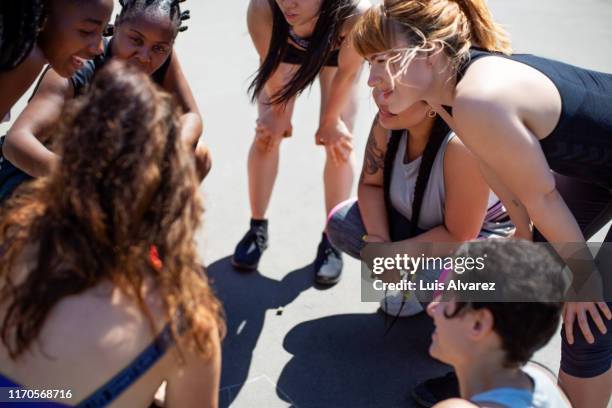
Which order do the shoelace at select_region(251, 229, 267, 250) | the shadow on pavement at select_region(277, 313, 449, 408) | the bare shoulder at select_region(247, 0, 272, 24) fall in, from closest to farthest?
the shadow on pavement at select_region(277, 313, 449, 408) → the bare shoulder at select_region(247, 0, 272, 24) → the shoelace at select_region(251, 229, 267, 250)

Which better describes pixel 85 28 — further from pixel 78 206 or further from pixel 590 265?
pixel 590 265

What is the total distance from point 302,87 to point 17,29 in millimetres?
1111

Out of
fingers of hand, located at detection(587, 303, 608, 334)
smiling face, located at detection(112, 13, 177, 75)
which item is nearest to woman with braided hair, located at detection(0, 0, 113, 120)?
smiling face, located at detection(112, 13, 177, 75)

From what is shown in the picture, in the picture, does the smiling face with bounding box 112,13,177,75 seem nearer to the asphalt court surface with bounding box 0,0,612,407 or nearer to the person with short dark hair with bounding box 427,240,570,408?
the asphalt court surface with bounding box 0,0,612,407

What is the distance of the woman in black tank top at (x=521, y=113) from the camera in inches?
66.2

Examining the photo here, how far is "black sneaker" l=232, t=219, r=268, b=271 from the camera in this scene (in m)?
2.91

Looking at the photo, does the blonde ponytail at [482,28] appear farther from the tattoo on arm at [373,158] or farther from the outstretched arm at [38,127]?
the outstretched arm at [38,127]

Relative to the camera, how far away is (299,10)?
254cm

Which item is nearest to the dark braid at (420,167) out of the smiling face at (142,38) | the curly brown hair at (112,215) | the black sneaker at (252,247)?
the black sneaker at (252,247)

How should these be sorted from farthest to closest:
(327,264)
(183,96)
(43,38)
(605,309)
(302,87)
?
(327,264) → (302,87) → (183,96) → (43,38) → (605,309)

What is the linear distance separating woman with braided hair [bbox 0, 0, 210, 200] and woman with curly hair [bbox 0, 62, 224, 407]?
0.87 m

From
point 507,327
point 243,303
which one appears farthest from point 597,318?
point 243,303

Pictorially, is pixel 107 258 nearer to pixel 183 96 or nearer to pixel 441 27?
pixel 441 27

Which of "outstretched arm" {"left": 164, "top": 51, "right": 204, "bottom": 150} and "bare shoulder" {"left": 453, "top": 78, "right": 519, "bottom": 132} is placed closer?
"bare shoulder" {"left": 453, "top": 78, "right": 519, "bottom": 132}
